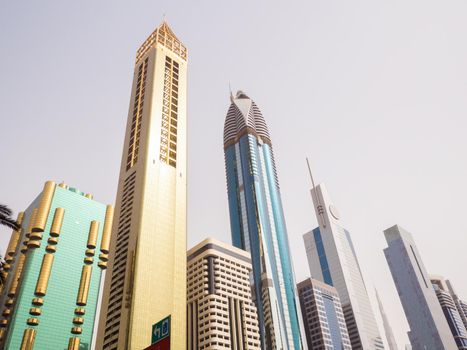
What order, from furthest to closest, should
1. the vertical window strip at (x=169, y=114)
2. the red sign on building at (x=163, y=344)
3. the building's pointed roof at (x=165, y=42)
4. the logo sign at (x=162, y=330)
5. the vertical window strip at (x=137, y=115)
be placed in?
the building's pointed roof at (x=165, y=42)
the vertical window strip at (x=137, y=115)
the vertical window strip at (x=169, y=114)
the logo sign at (x=162, y=330)
the red sign on building at (x=163, y=344)

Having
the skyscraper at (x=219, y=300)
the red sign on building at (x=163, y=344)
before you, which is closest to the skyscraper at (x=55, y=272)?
the skyscraper at (x=219, y=300)

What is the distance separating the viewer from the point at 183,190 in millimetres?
107562

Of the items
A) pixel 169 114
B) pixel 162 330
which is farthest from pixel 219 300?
pixel 162 330

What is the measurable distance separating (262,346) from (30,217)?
106585 mm

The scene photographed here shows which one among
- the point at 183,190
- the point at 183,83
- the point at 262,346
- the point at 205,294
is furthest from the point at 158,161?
the point at 262,346

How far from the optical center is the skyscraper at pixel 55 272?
137500 mm

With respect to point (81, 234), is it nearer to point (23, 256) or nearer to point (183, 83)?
point (23, 256)

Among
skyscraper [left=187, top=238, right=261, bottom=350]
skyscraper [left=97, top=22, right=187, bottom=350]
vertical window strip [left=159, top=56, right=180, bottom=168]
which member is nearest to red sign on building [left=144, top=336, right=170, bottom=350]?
skyscraper [left=97, top=22, right=187, bottom=350]

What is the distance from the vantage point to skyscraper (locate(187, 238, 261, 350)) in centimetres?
13700

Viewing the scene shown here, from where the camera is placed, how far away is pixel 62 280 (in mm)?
150875

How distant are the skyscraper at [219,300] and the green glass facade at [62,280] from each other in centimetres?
3888

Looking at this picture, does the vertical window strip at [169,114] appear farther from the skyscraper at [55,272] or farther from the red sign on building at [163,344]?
the red sign on building at [163,344]

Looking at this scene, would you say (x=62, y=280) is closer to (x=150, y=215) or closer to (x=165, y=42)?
(x=150, y=215)

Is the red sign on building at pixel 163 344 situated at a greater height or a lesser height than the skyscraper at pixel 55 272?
lesser
